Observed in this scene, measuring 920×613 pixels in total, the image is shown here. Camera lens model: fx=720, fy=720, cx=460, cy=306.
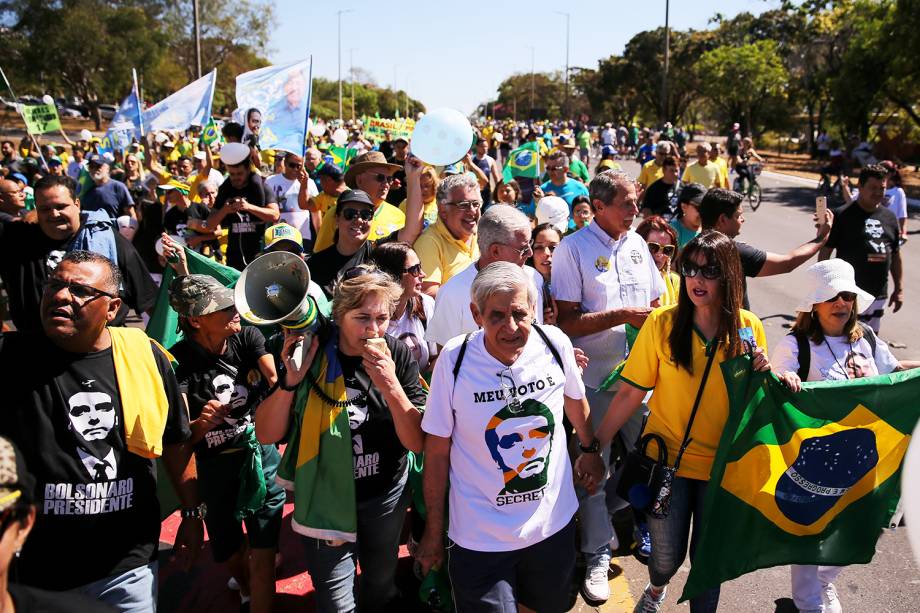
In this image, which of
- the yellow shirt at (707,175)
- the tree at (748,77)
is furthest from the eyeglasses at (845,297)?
the tree at (748,77)

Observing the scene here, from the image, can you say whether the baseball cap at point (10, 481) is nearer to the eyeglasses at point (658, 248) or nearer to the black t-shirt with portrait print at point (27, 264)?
the black t-shirt with portrait print at point (27, 264)

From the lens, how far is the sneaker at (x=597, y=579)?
3576mm

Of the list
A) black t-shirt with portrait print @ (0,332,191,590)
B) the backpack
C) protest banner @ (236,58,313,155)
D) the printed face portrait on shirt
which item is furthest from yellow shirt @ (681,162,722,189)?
black t-shirt with portrait print @ (0,332,191,590)

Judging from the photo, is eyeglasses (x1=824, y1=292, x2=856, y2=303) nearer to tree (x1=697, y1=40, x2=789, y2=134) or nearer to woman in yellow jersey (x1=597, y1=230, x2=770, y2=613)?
woman in yellow jersey (x1=597, y1=230, x2=770, y2=613)

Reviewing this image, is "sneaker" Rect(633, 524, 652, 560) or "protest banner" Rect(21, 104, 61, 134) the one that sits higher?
"protest banner" Rect(21, 104, 61, 134)

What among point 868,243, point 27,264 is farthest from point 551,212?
point 27,264

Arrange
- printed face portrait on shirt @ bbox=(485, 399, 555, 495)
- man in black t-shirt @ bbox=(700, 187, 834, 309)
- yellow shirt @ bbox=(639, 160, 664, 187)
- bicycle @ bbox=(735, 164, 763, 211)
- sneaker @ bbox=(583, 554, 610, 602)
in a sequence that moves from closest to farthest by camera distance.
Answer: printed face portrait on shirt @ bbox=(485, 399, 555, 495) < sneaker @ bbox=(583, 554, 610, 602) < man in black t-shirt @ bbox=(700, 187, 834, 309) < yellow shirt @ bbox=(639, 160, 664, 187) < bicycle @ bbox=(735, 164, 763, 211)

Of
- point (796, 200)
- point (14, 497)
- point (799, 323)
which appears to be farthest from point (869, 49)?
point (14, 497)

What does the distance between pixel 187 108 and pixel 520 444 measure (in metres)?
9.60

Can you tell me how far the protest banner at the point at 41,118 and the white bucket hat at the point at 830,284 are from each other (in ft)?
37.0

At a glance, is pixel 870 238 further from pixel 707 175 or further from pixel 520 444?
pixel 520 444

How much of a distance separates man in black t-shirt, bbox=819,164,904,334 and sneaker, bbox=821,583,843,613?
3.43 metres

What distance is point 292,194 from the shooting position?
298 inches

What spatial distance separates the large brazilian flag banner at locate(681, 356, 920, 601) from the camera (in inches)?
117
